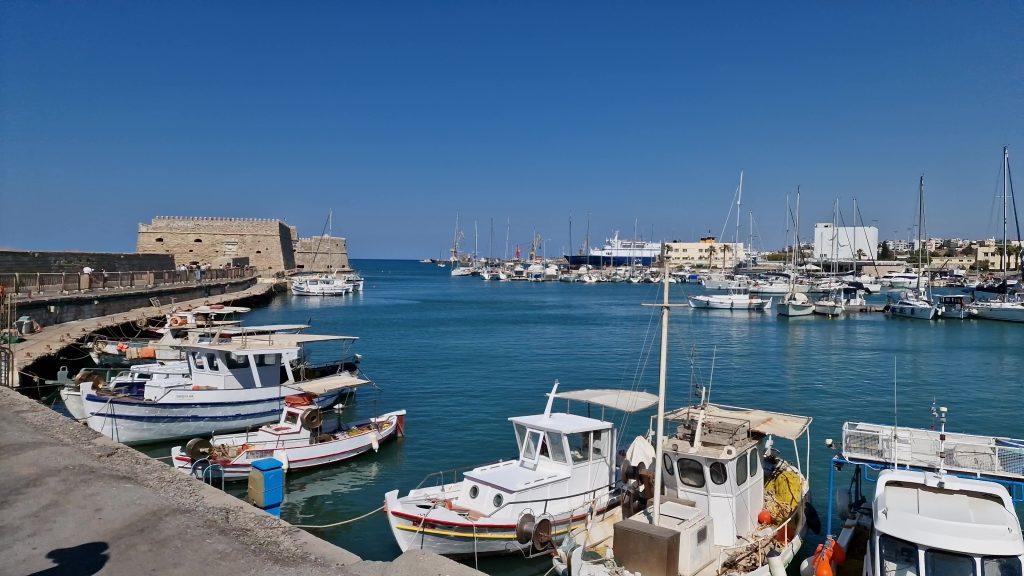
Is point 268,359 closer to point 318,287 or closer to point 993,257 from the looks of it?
point 318,287

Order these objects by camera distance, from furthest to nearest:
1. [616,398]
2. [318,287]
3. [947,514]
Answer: [318,287], [616,398], [947,514]

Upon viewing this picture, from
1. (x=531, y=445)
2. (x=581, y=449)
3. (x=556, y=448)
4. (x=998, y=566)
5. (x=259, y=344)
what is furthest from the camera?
(x=259, y=344)

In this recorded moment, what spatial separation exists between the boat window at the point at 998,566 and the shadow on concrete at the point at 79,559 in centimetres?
1057

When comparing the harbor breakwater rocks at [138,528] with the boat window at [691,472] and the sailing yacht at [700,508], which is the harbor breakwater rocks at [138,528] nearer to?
the sailing yacht at [700,508]

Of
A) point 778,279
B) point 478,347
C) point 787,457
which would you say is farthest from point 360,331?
point 778,279

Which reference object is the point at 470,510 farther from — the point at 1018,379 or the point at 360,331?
the point at 360,331

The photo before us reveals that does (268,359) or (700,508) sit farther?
(268,359)

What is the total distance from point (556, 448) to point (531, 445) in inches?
21.8

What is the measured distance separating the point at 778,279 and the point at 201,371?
348 feet

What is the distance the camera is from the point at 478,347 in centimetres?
4341

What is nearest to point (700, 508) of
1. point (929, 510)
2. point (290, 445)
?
point (929, 510)

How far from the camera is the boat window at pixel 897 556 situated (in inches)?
343

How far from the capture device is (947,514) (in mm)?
9180

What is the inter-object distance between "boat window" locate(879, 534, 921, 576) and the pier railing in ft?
119
